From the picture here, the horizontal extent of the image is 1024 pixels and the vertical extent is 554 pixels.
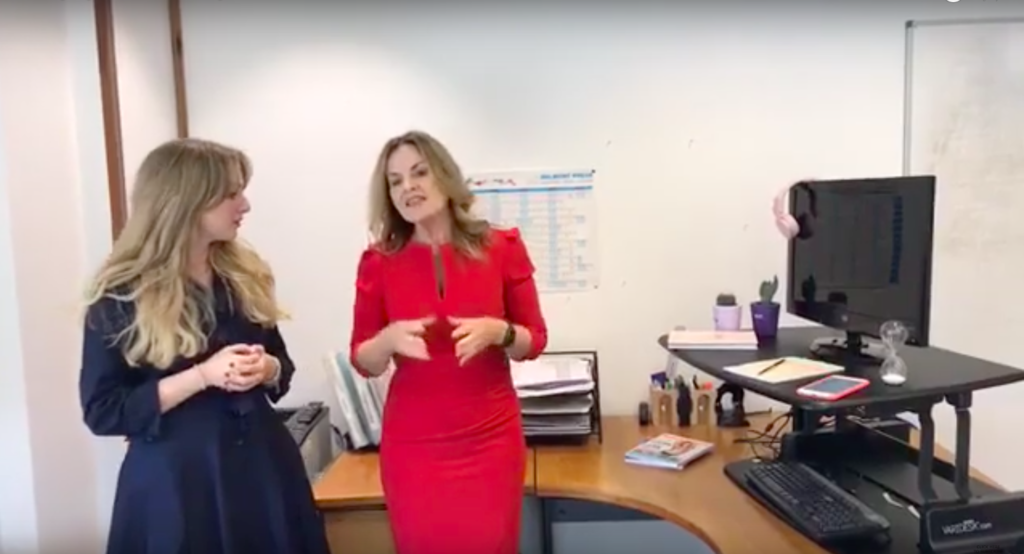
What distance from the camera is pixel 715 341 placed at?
2.07 meters

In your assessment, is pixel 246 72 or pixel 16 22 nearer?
pixel 16 22

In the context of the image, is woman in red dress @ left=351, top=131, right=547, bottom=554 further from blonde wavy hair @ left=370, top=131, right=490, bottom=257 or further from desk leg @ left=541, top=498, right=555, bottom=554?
desk leg @ left=541, top=498, right=555, bottom=554

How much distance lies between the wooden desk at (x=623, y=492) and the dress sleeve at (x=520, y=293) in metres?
0.41

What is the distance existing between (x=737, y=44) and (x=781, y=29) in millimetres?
133

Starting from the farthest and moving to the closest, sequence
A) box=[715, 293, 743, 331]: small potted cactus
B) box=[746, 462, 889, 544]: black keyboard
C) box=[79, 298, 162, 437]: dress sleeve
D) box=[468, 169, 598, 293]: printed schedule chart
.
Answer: box=[468, 169, 598, 293]: printed schedule chart, box=[715, 293, 743, 331]: small potted cactus, box=[746, 462, 889, 544]: black keyboard, box=[79, 298, 162, 437]: dress sleeve

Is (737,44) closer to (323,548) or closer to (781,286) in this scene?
(781,286)

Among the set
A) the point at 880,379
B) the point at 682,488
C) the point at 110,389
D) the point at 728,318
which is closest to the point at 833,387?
the point at 880,379

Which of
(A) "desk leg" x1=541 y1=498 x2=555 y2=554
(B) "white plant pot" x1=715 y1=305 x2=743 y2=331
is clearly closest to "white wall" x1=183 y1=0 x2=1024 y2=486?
(B) "white plant pot" x1=715 y1=305 x2=743 y2=331

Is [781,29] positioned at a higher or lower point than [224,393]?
higher

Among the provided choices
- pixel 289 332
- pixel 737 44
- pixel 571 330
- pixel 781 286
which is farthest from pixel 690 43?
pixel 289 332

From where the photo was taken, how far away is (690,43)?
95.0 inches

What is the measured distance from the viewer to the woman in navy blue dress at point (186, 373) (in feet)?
4.57

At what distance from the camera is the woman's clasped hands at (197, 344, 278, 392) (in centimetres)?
141

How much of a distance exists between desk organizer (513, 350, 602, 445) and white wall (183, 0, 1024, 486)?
33 cm
